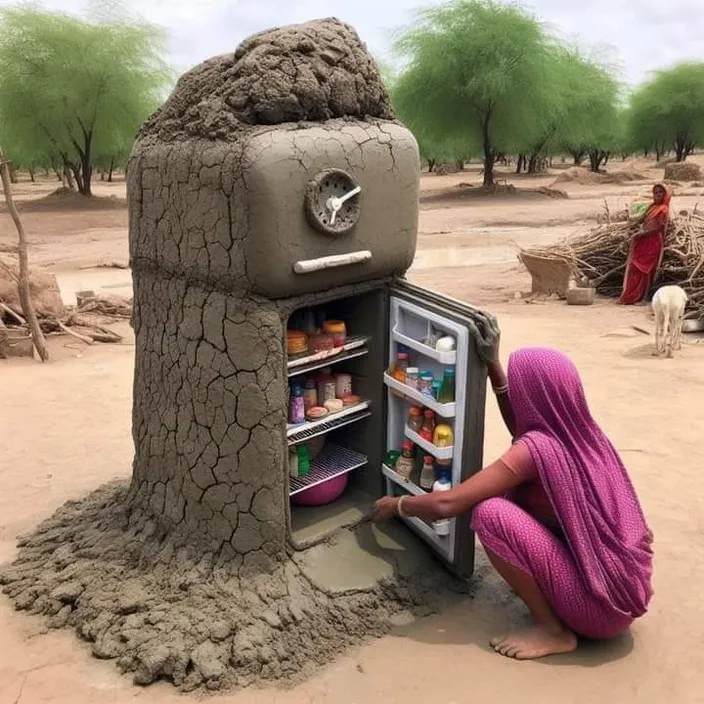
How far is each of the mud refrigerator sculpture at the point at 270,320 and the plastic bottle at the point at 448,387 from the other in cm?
4

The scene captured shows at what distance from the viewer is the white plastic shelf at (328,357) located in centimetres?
334

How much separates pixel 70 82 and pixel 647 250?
2007cm

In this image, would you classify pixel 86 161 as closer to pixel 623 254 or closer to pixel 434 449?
pixel 623 254

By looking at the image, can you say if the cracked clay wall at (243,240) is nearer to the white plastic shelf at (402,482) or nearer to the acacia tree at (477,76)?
the white plastic shelf at (402,482)

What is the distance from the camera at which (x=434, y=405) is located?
329cm

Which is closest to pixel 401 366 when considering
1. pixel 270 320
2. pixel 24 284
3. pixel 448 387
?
pixel 448 387

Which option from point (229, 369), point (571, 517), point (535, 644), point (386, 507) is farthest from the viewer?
point (386, 507)

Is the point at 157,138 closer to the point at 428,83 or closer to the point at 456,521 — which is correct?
the point at 456,521

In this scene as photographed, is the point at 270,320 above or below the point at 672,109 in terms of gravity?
below

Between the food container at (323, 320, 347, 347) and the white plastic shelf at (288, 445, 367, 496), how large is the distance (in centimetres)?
65

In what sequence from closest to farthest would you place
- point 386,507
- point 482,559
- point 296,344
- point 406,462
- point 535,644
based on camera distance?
point 535,644 → point 386,507 → point 296,344 → point 406,462 → point 482,559

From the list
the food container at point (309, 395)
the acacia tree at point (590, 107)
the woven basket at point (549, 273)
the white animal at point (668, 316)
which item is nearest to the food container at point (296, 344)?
the food container at point (309, 395)

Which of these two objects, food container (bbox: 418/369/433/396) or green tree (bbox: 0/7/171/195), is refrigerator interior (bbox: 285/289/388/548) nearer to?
food container (bbox: 418/369/433/396)

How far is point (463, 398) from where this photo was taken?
A: 3.20 m
